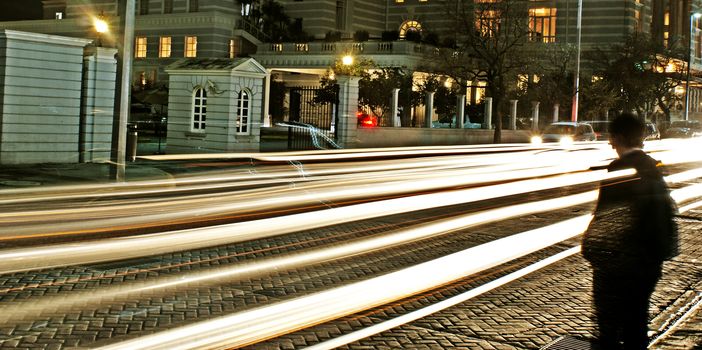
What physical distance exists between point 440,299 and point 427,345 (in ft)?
6.18

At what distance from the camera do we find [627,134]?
6.14 metres

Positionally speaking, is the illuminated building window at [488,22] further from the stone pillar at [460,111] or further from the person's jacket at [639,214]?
the person's jacket at [639,214]

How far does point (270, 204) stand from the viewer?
448 inches

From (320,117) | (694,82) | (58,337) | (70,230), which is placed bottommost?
(58,337)

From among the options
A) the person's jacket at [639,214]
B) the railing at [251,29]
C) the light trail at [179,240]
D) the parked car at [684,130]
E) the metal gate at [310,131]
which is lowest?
the light trail at [179,240]

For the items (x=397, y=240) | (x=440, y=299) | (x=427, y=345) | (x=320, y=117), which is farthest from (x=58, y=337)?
(x=320, y=117)

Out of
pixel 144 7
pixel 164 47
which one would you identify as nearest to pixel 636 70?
pixel 164 47

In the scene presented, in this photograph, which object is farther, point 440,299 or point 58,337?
point 440,299

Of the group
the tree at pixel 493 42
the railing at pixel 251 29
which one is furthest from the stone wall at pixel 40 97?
the railing at pixel 251 29

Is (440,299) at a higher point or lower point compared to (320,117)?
lower

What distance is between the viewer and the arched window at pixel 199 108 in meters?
28.0

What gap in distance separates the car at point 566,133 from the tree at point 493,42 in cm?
512

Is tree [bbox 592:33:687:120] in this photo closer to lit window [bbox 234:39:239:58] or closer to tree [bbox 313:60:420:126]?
tree [bbox 313:60:420:126]

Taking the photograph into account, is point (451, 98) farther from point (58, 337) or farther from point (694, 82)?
point (58, 337)
